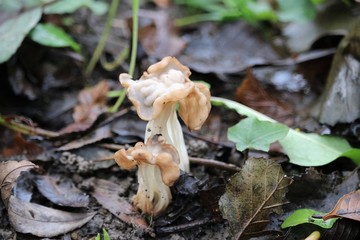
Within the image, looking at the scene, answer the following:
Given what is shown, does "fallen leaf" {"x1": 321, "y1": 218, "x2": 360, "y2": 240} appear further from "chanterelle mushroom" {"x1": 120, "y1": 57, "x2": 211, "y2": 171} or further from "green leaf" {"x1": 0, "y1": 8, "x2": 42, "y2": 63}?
"green leaf" {"x1": 0, "y1": 8, "x2": 42, "y2": 63}

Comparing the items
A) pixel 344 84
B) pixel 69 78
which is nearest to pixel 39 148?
pixel 69 78

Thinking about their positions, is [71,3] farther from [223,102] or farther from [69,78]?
[223,102]

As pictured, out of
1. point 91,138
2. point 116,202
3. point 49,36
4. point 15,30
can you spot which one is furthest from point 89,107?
point 116,202

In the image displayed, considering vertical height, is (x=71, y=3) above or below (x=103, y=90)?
above

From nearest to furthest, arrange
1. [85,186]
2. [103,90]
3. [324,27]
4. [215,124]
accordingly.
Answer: [85,186], [215,124], [103,90], [324,27]

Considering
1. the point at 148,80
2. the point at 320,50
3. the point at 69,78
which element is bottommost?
the point at 69,78

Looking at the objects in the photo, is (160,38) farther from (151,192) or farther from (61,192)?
(151,192)

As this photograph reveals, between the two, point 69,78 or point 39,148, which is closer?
point 39,148

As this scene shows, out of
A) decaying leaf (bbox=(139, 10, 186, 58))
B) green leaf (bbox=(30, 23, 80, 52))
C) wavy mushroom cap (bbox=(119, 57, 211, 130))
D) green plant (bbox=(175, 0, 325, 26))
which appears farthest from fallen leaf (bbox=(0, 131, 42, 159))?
green plant (bbox=(175, 0, 325, 26))
